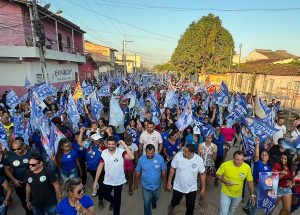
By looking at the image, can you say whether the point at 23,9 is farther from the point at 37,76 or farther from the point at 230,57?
the point at 230,57

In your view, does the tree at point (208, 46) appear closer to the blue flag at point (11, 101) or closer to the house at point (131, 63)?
the house at point (131, 63)

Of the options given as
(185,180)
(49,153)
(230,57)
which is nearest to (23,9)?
(49,153)

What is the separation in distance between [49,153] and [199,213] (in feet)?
11.1

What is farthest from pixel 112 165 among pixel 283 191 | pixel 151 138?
pixel 283 191

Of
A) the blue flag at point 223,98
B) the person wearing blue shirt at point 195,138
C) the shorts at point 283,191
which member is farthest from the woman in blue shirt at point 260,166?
the blue flag at point 223,98

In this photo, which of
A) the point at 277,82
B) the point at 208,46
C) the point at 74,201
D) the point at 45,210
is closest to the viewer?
the point at 74,201

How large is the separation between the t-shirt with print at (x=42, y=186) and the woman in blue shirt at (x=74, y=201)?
2.30ft

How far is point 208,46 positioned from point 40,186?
34.9 metres

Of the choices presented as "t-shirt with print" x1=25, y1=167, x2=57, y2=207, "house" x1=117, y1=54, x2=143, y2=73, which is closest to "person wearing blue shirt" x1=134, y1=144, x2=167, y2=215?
"t-shirt with print" x1=25, y1=167, x2=57, y2=207

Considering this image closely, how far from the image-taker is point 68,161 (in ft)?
15.9

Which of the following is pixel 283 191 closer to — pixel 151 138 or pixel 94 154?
pixel 151 138

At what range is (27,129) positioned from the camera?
6.55 m

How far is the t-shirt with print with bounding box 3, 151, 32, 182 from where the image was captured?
4.27 m

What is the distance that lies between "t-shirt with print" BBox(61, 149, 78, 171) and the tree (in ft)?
109
